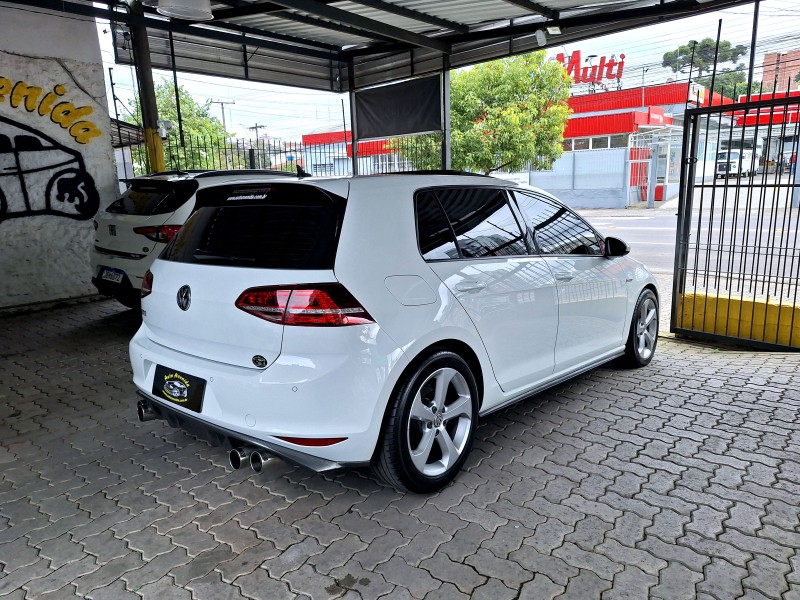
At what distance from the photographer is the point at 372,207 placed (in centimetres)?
280

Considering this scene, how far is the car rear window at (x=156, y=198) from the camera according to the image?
5.86 m

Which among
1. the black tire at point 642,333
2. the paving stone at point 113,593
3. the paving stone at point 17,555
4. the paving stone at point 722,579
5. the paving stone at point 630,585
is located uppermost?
the black tire at point 642,333

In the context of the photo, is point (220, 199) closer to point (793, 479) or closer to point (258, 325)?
point (258, 325)

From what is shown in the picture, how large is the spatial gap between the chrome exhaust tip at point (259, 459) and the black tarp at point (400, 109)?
29.7 feet

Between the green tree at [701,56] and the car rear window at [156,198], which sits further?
the car rear window at [156,198]

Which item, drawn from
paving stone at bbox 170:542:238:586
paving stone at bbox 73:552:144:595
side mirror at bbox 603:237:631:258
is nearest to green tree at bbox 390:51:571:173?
side mirror at bbox 603:237:631:258

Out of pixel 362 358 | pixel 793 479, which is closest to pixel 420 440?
pixel 362 358

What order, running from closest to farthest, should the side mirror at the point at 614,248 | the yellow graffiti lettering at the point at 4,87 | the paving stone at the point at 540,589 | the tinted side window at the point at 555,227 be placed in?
1. the paving stone at the point at 540,589
2. the tinted side window at the point at 555,227
3. the side mirror at the point at 614,248
4. the yellow graffiti lettering at the point at 4,87

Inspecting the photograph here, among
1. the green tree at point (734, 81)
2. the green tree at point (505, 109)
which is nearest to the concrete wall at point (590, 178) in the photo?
the green tree at point (505, 109)

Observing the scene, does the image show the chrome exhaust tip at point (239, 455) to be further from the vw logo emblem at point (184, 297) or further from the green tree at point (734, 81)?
the green tree at point (734, 81)

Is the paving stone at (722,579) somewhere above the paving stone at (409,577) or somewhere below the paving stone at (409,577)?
below

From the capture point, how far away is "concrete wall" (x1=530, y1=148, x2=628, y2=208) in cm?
2969

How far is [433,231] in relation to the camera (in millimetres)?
3062

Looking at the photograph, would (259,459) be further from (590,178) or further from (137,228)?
(590,178)
